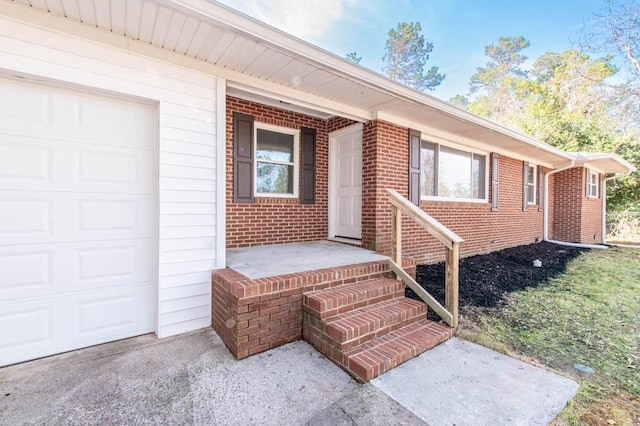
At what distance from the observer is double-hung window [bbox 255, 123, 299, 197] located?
500cm

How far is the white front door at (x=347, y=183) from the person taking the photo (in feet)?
17.3

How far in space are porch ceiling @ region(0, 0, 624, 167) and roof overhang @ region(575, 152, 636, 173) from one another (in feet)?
22.3

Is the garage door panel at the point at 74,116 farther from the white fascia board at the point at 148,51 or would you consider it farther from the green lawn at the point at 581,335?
the green lawn at the point at 581,335

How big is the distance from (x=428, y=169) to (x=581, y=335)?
3675 mm

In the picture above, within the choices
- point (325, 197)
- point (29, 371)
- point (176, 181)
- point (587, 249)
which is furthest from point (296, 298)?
point (587, 249)

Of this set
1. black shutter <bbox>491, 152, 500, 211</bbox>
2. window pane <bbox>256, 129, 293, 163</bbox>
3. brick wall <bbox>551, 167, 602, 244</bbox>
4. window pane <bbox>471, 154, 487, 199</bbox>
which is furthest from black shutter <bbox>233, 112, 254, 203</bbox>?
brick wall <bbox>551, 167, 602, 244</bbox>

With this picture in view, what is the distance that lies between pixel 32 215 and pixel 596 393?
471 centimetres

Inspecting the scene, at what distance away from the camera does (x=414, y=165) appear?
210 inches

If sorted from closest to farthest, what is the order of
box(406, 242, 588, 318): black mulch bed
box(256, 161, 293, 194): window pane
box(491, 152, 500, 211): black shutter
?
box(406, 242, 588, 318): black mulch bed < box(256, 161, 293, 194): window pane < box(491, 152, 500, 211): black shutter

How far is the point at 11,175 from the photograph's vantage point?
2.43 metres

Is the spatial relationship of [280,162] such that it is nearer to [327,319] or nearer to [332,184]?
[332,184]

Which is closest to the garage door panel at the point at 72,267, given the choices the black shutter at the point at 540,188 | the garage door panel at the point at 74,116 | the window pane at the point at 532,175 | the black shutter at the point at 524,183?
the garage door panel at the point at 74,116

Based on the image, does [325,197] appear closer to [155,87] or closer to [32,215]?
[155,87]

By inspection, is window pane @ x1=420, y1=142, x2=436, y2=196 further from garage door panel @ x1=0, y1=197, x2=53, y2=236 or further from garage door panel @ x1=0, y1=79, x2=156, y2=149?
garage door panel @ x1=0, y1=197, x2=53, y2=236
